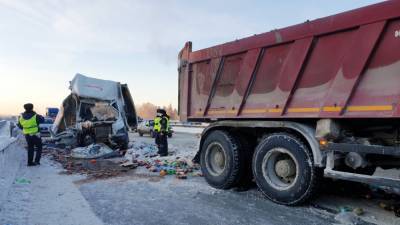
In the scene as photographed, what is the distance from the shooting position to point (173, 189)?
5711 mm

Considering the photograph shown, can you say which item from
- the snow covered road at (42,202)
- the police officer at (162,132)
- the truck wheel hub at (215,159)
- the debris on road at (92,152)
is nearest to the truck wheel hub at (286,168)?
the truck wheel hub at (215,159)

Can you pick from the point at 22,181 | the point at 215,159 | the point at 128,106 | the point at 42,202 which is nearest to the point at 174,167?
the point at 215,159

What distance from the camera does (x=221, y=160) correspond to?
240 inches

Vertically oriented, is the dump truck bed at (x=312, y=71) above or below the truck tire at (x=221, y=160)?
above

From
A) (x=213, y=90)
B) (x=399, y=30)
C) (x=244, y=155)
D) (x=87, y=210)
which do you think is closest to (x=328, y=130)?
(x=399, y=30)

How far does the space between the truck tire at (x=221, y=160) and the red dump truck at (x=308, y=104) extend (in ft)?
0.06

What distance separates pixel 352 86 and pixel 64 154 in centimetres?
914

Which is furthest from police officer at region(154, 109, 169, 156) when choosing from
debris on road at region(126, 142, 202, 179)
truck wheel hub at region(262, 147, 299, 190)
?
truck wheel hub at region(262, 147, 299, 190)

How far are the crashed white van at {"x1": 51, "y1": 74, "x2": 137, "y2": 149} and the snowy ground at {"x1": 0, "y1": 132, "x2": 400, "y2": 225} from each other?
4.89 meters

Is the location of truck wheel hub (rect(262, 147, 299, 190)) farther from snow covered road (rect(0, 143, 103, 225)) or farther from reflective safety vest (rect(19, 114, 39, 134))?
reflective safety vest (rect(19, 114, 39, 134))

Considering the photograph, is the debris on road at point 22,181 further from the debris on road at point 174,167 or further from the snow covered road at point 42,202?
the debris on road at point 174,167

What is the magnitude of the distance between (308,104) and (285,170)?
99 centimetres

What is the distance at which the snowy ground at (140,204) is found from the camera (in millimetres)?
4070

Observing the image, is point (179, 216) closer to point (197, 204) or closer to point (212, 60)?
point (197, 204)
